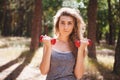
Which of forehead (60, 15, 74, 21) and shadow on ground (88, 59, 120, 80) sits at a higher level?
forehead (60, 15, 74, 21)

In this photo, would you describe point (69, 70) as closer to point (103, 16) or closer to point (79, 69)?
point (79, 69)

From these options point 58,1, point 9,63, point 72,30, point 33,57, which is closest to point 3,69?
point 9,63

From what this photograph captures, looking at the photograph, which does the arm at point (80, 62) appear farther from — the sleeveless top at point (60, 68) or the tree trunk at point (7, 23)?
the tree trunk at point (7, 23)

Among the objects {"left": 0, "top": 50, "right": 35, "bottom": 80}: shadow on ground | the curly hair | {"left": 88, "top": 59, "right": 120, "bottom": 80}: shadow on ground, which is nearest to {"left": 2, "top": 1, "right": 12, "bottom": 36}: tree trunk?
{"left": 0, "top": 50, "right": 35, "bottom": 80}: shadow on ground

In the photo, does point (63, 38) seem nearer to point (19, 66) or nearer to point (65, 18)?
point (65, 18)

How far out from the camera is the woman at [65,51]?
13.5ft

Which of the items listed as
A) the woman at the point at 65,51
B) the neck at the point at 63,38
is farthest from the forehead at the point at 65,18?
the neck at the point at 63,38

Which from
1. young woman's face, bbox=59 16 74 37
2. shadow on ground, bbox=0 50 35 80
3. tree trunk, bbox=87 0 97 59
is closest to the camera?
young woman's face, bbox=59 16 74 37

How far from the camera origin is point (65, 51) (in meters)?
4.29

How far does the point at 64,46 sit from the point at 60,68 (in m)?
0.31

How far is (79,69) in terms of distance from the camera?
4215mm

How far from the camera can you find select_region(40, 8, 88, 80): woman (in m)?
4.12

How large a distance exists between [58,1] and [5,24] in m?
19.9

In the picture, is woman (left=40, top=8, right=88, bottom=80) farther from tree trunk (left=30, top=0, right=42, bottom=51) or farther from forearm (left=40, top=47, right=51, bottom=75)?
tree trunk (left=30, top=0, right=42, bottom=51)
